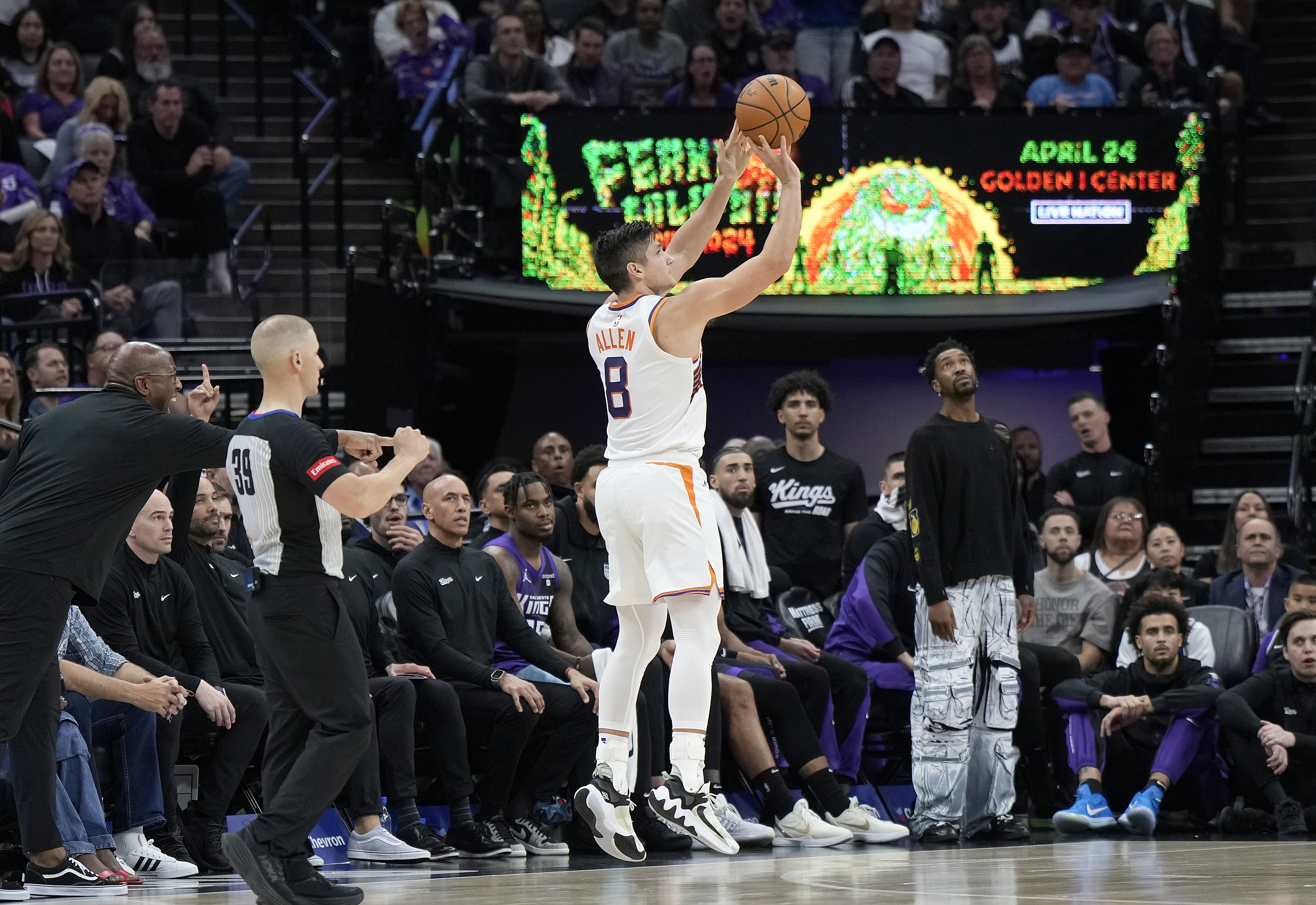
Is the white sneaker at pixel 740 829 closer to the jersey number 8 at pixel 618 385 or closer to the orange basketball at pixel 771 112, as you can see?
the jersey number 8 at pixel 618 385

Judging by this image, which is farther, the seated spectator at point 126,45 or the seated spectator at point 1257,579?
the seated spectator at point 126,45

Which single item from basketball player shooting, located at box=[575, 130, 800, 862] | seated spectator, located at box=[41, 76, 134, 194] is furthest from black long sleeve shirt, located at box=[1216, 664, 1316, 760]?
seated spectator, located at box=[41, 76, 134, 194]

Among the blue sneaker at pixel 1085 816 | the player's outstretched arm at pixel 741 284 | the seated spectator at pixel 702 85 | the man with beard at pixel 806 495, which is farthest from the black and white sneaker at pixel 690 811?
the seated spectator at pixel 702 85

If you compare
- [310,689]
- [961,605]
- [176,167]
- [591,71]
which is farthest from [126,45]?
[310,689]

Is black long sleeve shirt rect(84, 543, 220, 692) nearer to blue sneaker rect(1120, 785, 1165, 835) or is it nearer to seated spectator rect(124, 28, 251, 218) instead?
blue sneaker rect(1120, 785, 1165, 835)

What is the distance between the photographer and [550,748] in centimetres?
917

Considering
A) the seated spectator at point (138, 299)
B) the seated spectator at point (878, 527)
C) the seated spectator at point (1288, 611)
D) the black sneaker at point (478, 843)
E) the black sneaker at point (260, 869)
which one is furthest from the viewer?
the seated spectator at point (138, 299)

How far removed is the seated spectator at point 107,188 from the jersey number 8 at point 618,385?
24.0ft

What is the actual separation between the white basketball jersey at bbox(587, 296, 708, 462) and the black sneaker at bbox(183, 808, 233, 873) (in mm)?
2713

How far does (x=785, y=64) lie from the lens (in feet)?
50.5

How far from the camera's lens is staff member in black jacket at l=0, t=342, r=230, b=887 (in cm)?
668

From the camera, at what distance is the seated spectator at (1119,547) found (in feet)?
36.5

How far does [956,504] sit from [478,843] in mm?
2794

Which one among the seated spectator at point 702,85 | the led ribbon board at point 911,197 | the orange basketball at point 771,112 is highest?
the seated spectator at point 702,85
